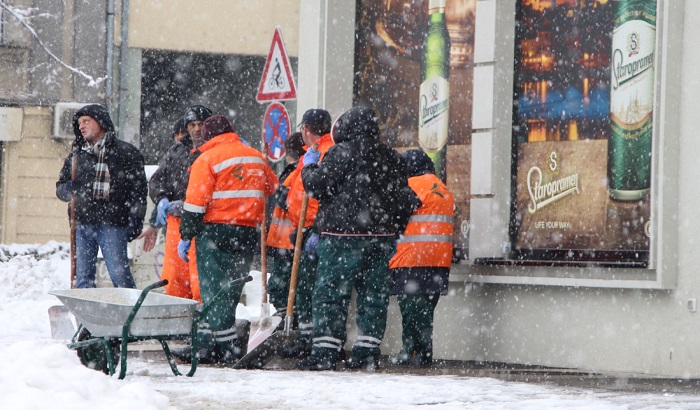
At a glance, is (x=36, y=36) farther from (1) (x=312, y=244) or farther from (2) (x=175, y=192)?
(1) (x=312, y=244)

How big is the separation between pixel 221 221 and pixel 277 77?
394cm

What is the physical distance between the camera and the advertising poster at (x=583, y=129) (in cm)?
994

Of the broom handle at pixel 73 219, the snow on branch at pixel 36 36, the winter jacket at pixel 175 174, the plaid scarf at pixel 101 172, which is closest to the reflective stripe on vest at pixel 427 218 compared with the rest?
the winter jacket at pixel 175 174

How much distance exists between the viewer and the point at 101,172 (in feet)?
36.9

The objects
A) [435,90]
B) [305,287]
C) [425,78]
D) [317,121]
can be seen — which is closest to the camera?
[317,121]

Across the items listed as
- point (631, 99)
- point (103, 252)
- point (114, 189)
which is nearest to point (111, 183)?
point (114, 189)

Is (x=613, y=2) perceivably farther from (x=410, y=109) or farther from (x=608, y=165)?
(x=410, y=109)

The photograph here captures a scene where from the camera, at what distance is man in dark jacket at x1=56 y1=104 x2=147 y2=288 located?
11.2m

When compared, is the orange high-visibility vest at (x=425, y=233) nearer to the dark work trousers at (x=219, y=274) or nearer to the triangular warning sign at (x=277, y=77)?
the dark work trousers at (x=219, y=274)

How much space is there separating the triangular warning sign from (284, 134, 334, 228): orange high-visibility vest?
277 cm

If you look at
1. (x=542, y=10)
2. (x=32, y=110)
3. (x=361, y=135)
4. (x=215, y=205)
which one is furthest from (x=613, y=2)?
(x=32, y=110)

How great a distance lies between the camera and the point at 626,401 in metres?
7.35

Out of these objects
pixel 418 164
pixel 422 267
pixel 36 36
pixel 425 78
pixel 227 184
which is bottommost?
pixel 422 267

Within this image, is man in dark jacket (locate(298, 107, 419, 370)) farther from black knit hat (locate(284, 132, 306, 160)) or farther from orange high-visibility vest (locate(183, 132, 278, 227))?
black knit hat (locate(284, 132, 306, 160))
